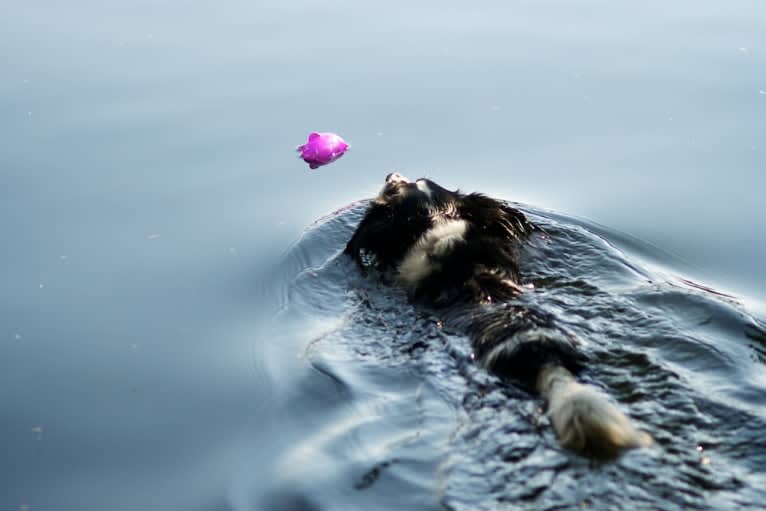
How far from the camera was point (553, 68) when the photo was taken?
8.55 meters

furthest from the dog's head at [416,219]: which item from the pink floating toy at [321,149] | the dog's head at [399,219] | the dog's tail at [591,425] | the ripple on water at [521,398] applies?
the dog's tail at [591,425]

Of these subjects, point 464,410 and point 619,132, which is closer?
point 464,410

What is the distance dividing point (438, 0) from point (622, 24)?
1876mm

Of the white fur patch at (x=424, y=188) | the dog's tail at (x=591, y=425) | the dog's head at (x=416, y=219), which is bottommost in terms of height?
the dog's tail at (x=591, y=425)

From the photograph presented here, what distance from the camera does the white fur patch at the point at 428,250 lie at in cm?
556

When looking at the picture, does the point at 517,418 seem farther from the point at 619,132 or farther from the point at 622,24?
the point at 622,24

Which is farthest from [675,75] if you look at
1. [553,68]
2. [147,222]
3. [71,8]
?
[71,8]

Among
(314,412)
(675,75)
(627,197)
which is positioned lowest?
(314,412)

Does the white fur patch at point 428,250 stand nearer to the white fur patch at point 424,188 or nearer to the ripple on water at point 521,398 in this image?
the ripple on water at point 521,398

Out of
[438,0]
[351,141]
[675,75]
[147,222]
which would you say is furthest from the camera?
[438,0]

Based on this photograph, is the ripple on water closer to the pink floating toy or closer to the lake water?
the lake water

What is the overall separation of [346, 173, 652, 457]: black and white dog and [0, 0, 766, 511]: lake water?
0.12 metres

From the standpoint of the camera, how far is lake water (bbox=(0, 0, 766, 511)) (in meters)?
4.13

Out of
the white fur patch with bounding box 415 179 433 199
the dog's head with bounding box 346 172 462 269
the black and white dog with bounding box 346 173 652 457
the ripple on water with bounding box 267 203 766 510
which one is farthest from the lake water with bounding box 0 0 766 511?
the white fur patch with bounding box 415 179 433 199
